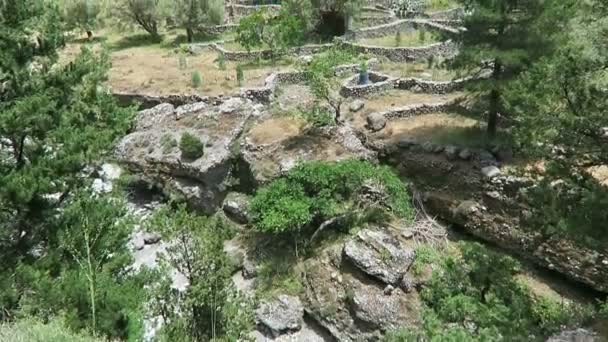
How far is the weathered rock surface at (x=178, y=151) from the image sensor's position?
21938mm

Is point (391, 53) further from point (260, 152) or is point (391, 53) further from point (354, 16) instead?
point (260, 152)

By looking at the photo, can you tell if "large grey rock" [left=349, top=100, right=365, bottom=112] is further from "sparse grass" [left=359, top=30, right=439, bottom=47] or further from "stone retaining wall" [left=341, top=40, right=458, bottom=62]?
"sparse grass" [left=359, top=30, right=439, bottom=47]

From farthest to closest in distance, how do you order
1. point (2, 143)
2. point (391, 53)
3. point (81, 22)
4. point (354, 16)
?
point (81, 22), point (354, 16), point (391, 53), point (2, 143)

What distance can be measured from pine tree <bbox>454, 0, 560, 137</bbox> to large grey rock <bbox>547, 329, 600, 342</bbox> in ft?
33.0

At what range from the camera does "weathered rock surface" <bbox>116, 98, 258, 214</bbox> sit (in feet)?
72.0

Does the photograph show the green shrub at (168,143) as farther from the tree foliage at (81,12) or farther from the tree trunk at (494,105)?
the tree foliage at (81,12)

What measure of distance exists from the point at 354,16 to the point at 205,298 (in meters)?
26.3

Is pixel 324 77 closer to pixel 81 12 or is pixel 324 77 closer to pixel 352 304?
pixel 352 304

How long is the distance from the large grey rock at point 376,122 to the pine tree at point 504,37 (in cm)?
443

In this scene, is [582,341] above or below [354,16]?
below

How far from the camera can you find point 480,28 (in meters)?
19.5

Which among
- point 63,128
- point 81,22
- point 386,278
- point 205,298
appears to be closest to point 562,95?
point 386,278

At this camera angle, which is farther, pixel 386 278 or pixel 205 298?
pixel 386 278

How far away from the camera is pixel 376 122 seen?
2305cm
